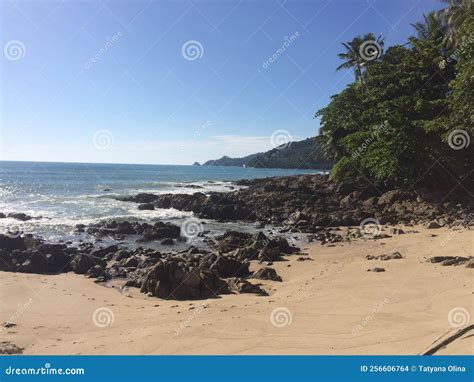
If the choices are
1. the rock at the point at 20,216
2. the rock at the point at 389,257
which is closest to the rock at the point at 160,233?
the rock at the point at 20,216

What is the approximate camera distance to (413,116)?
2659cm

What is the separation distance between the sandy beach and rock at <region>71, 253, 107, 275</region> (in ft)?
3.73

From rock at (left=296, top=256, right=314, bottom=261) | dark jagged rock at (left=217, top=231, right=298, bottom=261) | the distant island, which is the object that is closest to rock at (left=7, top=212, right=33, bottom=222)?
dark jagged rock at (left=217, top=231, right=298, bottom=261)

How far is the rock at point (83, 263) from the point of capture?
1472 centimetres

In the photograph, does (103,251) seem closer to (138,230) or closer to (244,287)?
(138,230)

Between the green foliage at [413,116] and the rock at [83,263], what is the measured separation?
17823 millimetres

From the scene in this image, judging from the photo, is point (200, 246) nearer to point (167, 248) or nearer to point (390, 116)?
point (167, 248)

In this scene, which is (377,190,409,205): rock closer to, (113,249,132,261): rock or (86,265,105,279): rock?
(113,249,132,261): rock

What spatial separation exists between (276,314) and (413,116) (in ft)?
74.2

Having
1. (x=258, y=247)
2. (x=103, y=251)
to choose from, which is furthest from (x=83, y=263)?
(x=258, y=247)

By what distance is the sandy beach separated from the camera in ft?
22.6

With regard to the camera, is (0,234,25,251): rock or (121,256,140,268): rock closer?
(121,256,140,268): rock

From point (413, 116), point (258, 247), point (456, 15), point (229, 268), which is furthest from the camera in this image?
point (413, 116)

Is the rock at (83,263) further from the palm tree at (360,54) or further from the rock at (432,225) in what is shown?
the palm tree at (360,54)
